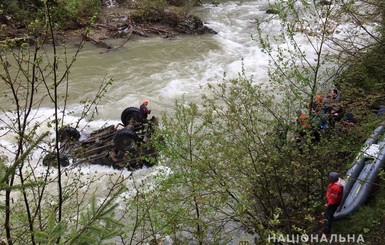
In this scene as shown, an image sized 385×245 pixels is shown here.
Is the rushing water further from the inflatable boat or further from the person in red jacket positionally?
the person in red jacket

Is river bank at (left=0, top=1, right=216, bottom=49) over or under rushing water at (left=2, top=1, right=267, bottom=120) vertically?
over

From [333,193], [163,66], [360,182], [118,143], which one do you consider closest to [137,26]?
[163,66]

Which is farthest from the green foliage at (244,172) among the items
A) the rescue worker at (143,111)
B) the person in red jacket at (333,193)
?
the rescue worker at (143,111)

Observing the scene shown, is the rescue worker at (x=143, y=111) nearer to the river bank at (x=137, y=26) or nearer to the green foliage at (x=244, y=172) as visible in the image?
the green foliage at (x=244, y=172)

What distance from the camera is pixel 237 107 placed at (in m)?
7.18

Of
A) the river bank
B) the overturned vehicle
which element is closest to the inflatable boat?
the overturned vehicle

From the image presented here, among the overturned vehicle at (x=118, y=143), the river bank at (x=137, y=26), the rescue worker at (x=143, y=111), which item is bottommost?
the overturned vehicle at (x=118, y=143)

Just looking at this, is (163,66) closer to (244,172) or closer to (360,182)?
(244,172)

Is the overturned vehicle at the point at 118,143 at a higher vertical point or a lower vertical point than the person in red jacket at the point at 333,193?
lower

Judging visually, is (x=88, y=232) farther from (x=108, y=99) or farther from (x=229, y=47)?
(x=229, y=47)

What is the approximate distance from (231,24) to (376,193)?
1767 centimetres

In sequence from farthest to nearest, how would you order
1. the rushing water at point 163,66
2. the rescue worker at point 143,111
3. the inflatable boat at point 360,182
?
1. the rushing water at point 163,66
2. the rescue worker at point 143,111
3. the inflatable boat at point 360,182

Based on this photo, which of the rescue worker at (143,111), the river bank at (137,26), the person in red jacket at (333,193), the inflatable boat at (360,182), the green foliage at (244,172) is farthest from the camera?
the river bank at (137,26)

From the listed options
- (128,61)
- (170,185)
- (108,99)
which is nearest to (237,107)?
(170,185)
